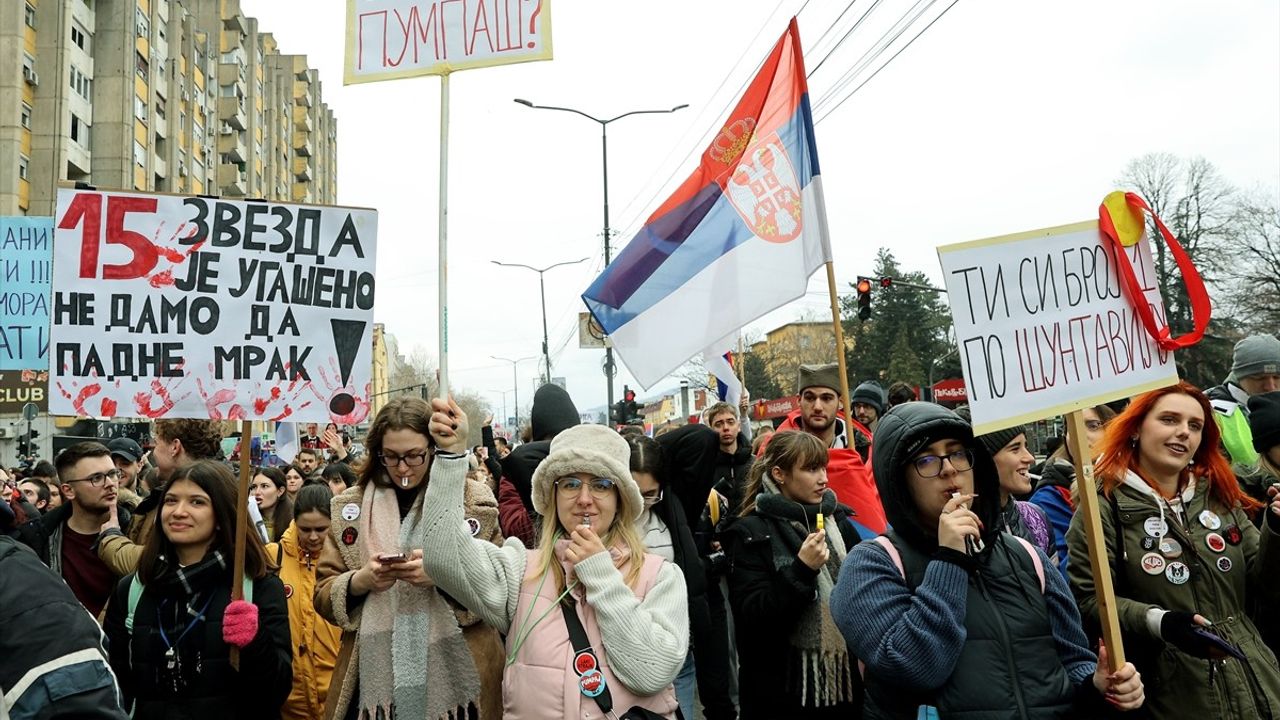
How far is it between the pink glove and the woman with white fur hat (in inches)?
31.7

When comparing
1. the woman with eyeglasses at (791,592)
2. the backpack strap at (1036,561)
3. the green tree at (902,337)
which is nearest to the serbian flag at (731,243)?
the woman with eyeglasses at (791,592)

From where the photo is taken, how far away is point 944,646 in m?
2.86

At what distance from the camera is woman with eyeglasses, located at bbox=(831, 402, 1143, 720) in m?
2.88

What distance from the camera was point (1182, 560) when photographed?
358 cm

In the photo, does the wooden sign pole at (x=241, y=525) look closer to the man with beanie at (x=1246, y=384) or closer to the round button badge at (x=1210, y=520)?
the round button badge at (x=1210, y=520)

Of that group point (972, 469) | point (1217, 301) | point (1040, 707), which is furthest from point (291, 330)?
point (1217, 301)

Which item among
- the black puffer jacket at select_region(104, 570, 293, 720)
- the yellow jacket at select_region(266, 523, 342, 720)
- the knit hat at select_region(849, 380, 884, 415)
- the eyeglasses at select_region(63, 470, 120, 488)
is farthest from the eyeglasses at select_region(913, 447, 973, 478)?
the knit hat at select_region(849, 380, 884, 415)

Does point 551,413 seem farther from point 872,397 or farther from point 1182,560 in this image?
point 872,397

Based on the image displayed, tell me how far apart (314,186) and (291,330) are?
3565 inches

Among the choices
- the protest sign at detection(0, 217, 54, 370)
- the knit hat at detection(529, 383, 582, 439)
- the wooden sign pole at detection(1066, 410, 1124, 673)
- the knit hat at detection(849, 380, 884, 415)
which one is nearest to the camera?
the wooden sign pole at detection(1066, 410, 1124, 673)

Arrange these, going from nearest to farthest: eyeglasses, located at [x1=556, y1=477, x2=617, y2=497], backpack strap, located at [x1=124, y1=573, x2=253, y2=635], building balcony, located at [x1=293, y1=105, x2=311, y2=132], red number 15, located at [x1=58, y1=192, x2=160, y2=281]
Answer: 1. eyeglasses, located at [x1=556, y1=477, x2=617, y2=497]
2. backpack strap, located at [x1=124, y1=573, x2=253, y2=635]
3. red number 15, located at [x1=58, y1=192, x2=160, y2=281]
4. building balcony, located at [x1=293, y1=105, x2=311, y2=132]

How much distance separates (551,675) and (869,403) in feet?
18.4

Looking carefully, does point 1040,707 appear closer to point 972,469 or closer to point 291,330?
point 972,469

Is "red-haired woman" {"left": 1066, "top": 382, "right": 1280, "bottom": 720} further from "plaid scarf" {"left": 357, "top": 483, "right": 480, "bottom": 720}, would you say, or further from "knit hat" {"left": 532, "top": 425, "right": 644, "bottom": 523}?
"plaid scarf" {"left": 357, "top": 483, "right": 480, "bottom": 720}
